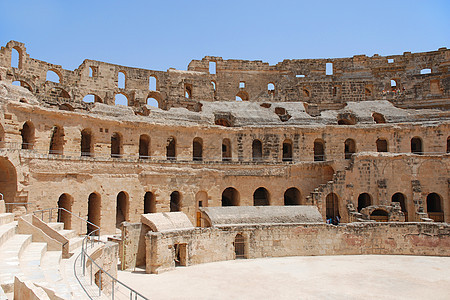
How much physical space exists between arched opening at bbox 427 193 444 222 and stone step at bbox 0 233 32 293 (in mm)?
25081

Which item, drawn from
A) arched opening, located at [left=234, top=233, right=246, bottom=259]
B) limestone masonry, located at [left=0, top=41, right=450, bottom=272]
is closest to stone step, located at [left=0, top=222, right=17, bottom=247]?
limestone masonry, located at [left=0, top=41, right=450, bottom=272]

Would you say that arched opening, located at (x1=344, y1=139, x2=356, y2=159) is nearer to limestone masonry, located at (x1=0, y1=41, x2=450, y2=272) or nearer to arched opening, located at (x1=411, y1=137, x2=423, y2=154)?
limestone masonry, located at (x1=0, y1=41, x2=450, y2=272)

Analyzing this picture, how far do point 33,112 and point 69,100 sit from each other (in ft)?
21.7

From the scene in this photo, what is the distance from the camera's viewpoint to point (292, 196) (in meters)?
30.2

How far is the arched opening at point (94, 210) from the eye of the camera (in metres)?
23.5

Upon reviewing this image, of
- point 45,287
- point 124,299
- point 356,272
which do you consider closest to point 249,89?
point 356,272

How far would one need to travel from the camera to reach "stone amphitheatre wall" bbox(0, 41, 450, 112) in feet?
105

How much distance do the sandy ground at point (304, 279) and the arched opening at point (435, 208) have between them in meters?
6.75

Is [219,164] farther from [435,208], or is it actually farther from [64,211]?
[435,208]

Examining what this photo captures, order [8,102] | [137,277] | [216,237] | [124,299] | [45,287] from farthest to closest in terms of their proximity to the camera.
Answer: [8,102] → [216,237] → [137,277] → [124,299] → [45,287]

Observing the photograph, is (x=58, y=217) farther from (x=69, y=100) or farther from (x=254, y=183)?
(x=254, y=183)

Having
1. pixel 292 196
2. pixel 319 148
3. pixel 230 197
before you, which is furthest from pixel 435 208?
pixel 230 197

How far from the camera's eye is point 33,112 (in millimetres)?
22391

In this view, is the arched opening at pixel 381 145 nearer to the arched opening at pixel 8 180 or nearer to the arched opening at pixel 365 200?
the arched opening at pixel 365 200
